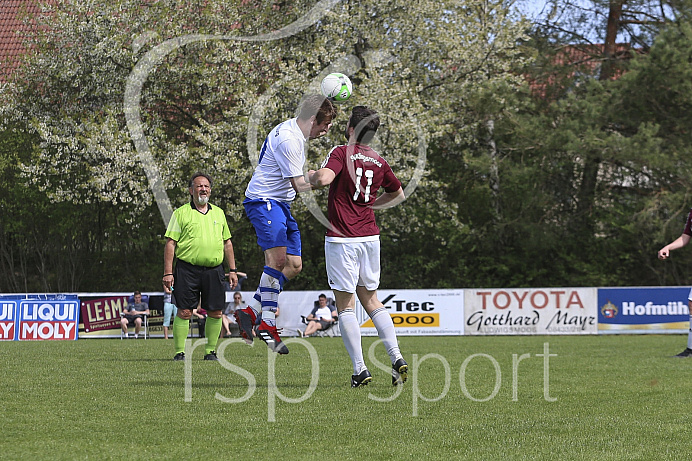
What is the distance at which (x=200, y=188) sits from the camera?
9.60 meters

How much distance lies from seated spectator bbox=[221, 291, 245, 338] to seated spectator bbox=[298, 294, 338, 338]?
1.61 meters

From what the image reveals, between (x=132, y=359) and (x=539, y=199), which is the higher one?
(x=539, y=199)

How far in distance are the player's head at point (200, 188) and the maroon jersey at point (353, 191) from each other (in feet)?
10.1

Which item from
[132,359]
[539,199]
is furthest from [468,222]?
[132,359]

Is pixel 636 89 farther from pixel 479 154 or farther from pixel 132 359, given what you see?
pixel 132 359

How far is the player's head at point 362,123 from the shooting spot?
6.63 m

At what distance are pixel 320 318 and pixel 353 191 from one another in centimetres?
1375

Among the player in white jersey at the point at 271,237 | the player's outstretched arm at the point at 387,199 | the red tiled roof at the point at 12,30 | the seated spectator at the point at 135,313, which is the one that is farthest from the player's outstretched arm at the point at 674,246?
the red tiled roof at the point at 12,30

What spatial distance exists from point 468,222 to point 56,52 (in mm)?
13724

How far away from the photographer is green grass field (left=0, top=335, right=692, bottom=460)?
412 cm

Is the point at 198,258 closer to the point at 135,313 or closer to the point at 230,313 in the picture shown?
the point at 230,313

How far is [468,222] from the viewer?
28594mm

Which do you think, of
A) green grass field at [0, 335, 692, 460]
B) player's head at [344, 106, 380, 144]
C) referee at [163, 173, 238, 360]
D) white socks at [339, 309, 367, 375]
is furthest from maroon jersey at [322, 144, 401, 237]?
referee at [163, 173, 238, 360]

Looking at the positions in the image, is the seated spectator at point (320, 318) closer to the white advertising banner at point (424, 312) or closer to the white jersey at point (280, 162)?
the white advertising banner at point (424, 312)
